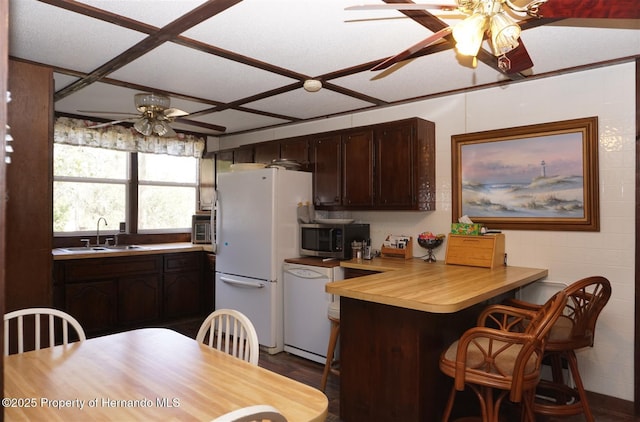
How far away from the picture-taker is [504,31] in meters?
1.65

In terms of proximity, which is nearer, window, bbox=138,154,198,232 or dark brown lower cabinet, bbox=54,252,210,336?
dark brown lower cabinet, bbox=54,252,210,336

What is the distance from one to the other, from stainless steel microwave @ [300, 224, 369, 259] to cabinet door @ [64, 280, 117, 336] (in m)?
2.07

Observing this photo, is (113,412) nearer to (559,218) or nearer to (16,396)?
(16,396)

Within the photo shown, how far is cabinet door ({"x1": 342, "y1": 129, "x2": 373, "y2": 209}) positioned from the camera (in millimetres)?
3904

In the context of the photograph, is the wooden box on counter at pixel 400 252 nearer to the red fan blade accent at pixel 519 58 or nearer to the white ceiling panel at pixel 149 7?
the red fan blade accent at pixel 519 58

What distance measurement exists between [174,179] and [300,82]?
9.32ft

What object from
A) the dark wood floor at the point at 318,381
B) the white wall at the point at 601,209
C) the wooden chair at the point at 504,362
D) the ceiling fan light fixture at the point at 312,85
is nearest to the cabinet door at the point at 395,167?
the white wall at the point at 601,209

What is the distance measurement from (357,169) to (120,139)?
2703 mm

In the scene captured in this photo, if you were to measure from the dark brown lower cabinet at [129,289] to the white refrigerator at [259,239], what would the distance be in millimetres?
730

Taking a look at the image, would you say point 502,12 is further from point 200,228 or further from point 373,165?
point 200,228

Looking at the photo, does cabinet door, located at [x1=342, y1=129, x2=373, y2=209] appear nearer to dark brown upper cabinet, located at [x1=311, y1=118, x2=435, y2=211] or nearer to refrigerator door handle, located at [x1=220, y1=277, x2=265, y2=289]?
dark brown upper cabinet, located at [x1=311, y1=118, x2=435, y2=211]

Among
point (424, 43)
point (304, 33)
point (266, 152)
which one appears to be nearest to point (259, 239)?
point (266, 152)

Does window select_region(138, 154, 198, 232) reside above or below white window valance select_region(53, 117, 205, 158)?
below

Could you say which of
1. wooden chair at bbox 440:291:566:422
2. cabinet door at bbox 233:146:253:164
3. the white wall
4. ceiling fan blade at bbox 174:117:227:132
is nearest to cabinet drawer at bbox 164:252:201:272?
cabinet door at bbox 233:146:253:164
